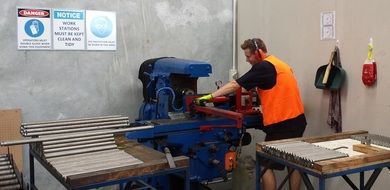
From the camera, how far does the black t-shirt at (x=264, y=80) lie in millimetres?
3047

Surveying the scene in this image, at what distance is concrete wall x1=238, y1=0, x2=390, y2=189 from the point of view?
9.29 ft

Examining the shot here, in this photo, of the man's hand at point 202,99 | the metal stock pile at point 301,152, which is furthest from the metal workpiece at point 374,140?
the man's hand at point 202,99

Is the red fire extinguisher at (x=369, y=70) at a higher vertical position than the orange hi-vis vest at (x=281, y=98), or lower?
higher

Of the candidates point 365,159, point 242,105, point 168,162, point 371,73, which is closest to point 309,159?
point 365,159

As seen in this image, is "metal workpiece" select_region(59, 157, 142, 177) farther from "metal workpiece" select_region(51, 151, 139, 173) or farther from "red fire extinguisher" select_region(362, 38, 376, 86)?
"red fire extinguisher" select_region(362, 38, 376, 86)

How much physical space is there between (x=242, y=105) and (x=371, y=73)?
1.02 m

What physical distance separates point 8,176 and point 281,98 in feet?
6.32

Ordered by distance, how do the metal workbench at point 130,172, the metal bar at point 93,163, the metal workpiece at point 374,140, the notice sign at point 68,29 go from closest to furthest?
the metal workbench at point 130,172, the metal bar at point 93,163, the metal workpiece at point 374,140, the notice sign at point 68,29

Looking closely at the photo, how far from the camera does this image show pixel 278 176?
151 inches

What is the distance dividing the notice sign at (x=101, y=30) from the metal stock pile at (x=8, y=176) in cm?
159

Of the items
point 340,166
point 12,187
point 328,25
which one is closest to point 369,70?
point 328,25

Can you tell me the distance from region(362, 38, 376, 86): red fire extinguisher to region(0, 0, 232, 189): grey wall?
167cm

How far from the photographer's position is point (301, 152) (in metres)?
2.12

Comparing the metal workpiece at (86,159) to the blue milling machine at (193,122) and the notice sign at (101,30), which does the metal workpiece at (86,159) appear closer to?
the blue milling machine at (193,122)
